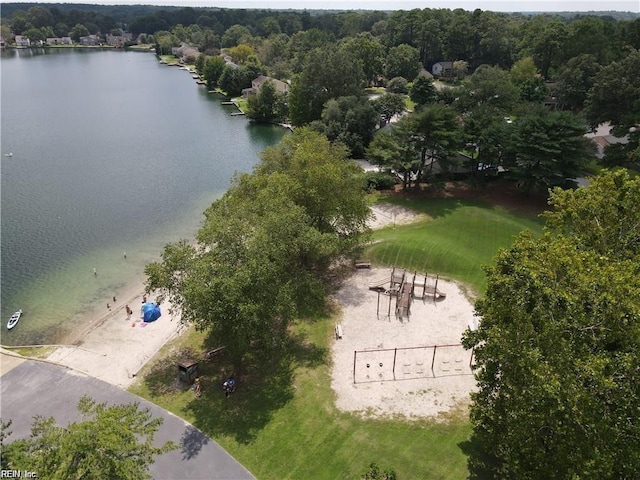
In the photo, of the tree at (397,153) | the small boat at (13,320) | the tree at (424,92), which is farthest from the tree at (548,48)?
the small boat at (13,320)

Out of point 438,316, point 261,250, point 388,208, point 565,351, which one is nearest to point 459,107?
point 388,208

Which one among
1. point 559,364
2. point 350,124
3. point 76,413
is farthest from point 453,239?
point 76,413

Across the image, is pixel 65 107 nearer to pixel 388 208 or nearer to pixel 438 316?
pixel 388 208

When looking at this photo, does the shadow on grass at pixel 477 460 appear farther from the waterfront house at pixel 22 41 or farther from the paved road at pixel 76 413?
the waterfront house at pixel 22 41

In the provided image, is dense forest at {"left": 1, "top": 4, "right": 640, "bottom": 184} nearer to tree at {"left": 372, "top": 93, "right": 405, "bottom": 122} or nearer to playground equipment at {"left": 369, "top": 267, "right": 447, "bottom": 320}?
tree at {"left": 372, "top": 93, "right": 405, "bottom": 122}

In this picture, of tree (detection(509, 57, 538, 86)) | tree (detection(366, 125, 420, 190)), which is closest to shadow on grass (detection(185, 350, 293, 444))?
tree (detection(366, 125, 420, 190))

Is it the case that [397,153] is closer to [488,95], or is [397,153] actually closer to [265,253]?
[488,95]
